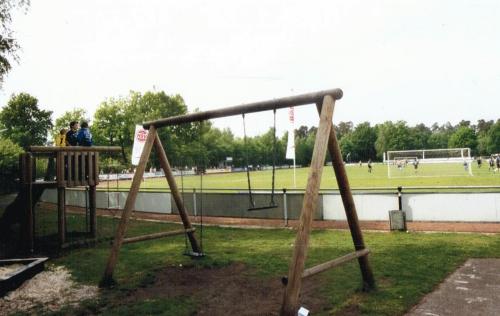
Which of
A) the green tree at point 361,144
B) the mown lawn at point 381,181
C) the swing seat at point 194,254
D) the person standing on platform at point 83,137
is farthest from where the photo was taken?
the green tree at point 361,144

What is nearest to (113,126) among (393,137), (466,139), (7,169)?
(7,169)

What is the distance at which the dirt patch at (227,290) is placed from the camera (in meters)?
5.25

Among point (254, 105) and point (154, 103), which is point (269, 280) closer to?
point (254, 105)

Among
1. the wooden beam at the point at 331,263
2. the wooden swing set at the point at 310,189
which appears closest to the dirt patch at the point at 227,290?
the wooden beam at the point at 331,263

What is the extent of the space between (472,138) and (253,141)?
3009 inches

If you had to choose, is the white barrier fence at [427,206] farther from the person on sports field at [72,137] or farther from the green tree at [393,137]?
the green tree at [393,137]

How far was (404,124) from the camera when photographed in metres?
132

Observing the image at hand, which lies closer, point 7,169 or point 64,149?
point 64,149

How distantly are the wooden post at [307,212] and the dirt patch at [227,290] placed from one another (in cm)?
88

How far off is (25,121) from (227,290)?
77.4m

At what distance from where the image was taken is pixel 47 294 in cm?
624

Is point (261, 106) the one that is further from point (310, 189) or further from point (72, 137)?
point (72, 137)

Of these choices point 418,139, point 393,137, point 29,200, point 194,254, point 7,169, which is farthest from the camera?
point 418,139

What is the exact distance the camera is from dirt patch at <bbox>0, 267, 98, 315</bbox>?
568cm
